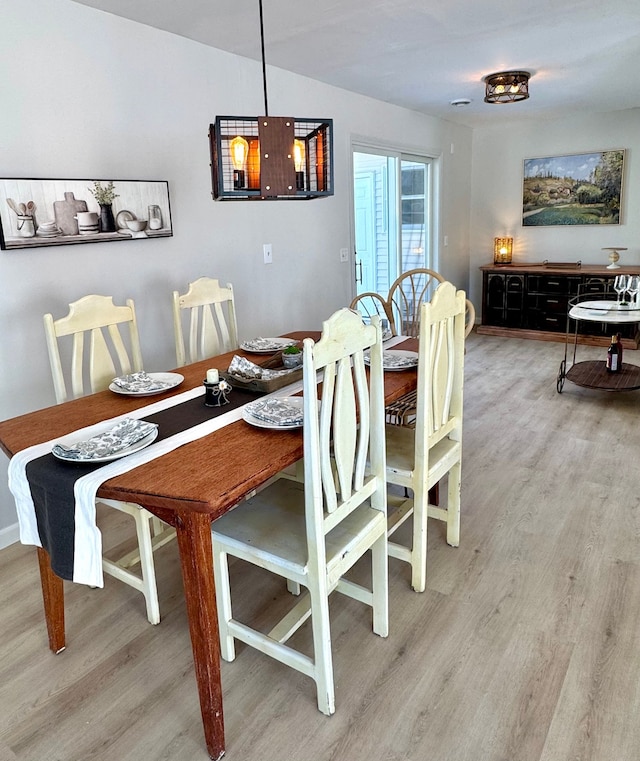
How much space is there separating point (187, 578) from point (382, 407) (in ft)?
2.46

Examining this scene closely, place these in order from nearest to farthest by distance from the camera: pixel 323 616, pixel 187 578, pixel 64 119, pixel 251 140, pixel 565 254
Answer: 1. pixel 187 578
2. pixel 323 616
3. pixel 251 140
4. pixel 64 119
5. pixel 565 254

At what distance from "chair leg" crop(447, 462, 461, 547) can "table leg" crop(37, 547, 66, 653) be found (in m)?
1.51

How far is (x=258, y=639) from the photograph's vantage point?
1.71 m

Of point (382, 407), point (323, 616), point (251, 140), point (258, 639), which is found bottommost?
point (258, 639)

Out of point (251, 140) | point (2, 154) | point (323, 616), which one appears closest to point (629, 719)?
point (323, 616)

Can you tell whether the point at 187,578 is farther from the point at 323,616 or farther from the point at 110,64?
the point at 110,64

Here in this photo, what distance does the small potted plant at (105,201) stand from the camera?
105 inches

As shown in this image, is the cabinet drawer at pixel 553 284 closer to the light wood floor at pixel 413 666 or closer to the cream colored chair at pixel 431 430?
the light wood floor at pixel 413 666

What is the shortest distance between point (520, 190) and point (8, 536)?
19.8 ft

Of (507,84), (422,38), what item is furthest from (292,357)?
(507,84)

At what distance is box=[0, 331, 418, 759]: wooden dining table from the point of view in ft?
4.53

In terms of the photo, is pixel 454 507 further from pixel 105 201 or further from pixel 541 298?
pixel 541 298

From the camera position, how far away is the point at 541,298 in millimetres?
6078

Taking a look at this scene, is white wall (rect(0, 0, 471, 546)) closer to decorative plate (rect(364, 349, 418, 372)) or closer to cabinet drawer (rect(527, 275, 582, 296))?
decorative plate (rect(364, 349, 418, 372))
